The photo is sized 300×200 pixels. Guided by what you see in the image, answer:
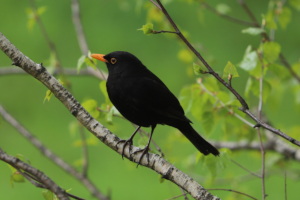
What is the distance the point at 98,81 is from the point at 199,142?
570 cm

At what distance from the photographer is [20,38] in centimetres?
955

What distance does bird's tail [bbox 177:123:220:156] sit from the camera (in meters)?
3.08

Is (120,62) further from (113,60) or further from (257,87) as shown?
(257,87)

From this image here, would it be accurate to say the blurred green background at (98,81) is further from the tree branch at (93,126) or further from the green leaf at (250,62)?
the tree branch at (93,126)

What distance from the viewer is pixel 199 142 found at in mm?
3326

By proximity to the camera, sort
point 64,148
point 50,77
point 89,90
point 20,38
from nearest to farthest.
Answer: point 50,77
point 64,148
point 89,90
point 20,38

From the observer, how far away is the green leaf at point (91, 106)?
305 centimetres

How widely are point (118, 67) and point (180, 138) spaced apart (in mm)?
1163

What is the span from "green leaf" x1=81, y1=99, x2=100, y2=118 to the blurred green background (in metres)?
3.84

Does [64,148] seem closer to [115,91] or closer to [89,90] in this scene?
[89,90]

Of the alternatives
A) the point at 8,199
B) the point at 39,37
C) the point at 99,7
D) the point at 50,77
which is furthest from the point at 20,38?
the point at 50,77

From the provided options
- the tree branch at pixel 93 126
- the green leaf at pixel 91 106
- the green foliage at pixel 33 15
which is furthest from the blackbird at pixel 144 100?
the green foliage at pixel 33 15

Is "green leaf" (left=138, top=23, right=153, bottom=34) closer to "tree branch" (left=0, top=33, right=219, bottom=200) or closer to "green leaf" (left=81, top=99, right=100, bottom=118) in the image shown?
"tree branch" (left=0, top=33, right=219, bottom=200)

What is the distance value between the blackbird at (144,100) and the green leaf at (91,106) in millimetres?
153
